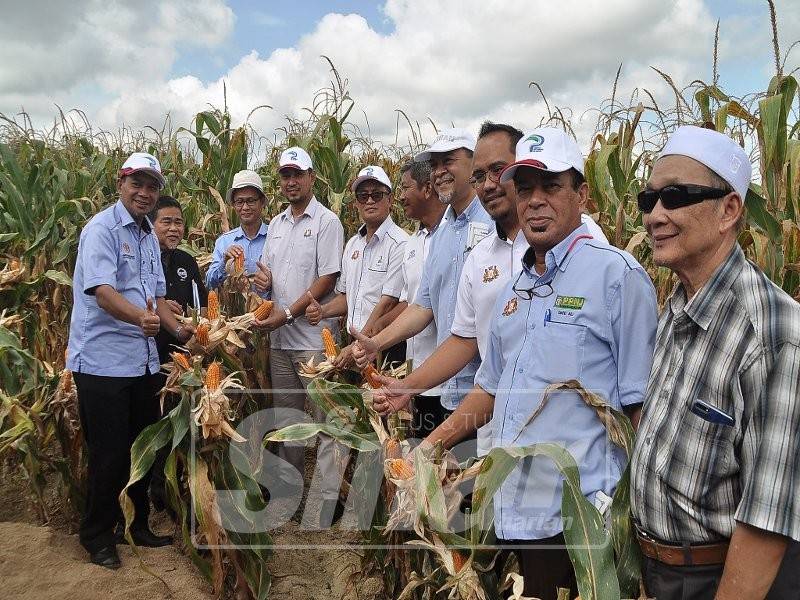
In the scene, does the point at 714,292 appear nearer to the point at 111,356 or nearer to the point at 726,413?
the point at 726,413

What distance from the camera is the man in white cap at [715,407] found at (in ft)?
4.47

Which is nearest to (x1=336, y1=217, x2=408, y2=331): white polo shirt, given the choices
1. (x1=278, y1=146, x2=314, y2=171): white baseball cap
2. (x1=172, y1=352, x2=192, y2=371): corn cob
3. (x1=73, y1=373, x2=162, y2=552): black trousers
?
(x1=278, y1=146, x2=314, y2=171): white baseball cap

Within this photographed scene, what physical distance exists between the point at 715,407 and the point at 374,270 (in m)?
3.17

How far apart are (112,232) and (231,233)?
140 centimetres

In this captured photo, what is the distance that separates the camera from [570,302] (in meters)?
2.01

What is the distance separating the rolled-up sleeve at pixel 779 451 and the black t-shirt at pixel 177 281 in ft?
12.9

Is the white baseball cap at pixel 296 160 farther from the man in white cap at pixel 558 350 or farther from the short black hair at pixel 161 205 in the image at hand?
the man in white cap at pixel 558 350

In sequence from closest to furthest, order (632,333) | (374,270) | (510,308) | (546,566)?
(632,333), (546,566), (510,308), (374,270)

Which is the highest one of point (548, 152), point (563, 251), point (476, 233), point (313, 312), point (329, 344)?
point (548, 152)

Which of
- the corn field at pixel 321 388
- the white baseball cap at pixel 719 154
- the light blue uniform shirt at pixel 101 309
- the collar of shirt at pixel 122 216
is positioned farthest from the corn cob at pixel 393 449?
the collar of shirt at pixel 122 216

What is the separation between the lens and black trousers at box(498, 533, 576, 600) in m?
2.02

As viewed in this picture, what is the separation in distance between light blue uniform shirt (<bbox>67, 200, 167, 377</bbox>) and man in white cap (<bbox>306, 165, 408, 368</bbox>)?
3.72ft

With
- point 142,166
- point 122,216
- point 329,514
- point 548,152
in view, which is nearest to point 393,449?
point 548,152

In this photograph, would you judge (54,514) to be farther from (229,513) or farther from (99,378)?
(229,513)
